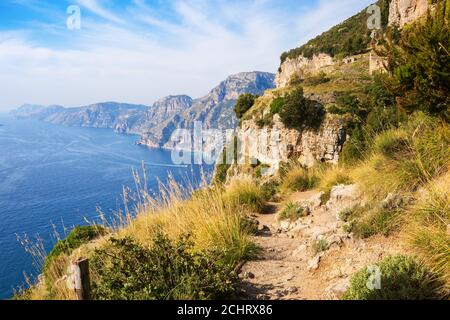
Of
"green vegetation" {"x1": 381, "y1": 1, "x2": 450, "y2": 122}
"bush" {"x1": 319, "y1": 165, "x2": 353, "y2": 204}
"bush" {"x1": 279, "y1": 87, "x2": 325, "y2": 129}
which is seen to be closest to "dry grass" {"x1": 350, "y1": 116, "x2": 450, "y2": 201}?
"green vegetation" {"x1": 381, "y1": 1, "x2": 450, "y2": 122}

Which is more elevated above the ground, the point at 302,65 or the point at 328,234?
the point at 302,65

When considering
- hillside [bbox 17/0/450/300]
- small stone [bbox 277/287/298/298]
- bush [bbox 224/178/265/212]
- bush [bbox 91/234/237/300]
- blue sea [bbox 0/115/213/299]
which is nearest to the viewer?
bush [bbox 91/234/237/300]

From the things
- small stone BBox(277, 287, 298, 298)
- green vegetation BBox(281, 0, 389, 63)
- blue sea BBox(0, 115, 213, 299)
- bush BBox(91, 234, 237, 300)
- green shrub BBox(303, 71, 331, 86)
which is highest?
green vegetation BBox(281, 0, 389, 63)

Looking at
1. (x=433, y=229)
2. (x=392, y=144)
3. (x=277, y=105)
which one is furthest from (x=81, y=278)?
(x=277, y=105)

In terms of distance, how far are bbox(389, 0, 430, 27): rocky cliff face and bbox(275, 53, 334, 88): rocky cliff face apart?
13.3 metres

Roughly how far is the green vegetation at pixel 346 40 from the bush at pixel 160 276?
5134cm

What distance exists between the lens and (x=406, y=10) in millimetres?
36125

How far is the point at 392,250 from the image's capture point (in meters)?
4.39

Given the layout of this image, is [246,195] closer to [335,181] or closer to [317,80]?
[335,181]

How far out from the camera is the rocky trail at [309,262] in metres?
4.12

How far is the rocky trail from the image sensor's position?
4.12 metres

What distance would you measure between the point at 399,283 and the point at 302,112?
2361 cm

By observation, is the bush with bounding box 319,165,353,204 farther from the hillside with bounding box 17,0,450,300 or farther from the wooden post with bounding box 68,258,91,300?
the wooden post with bounding box 68,258,91,300
